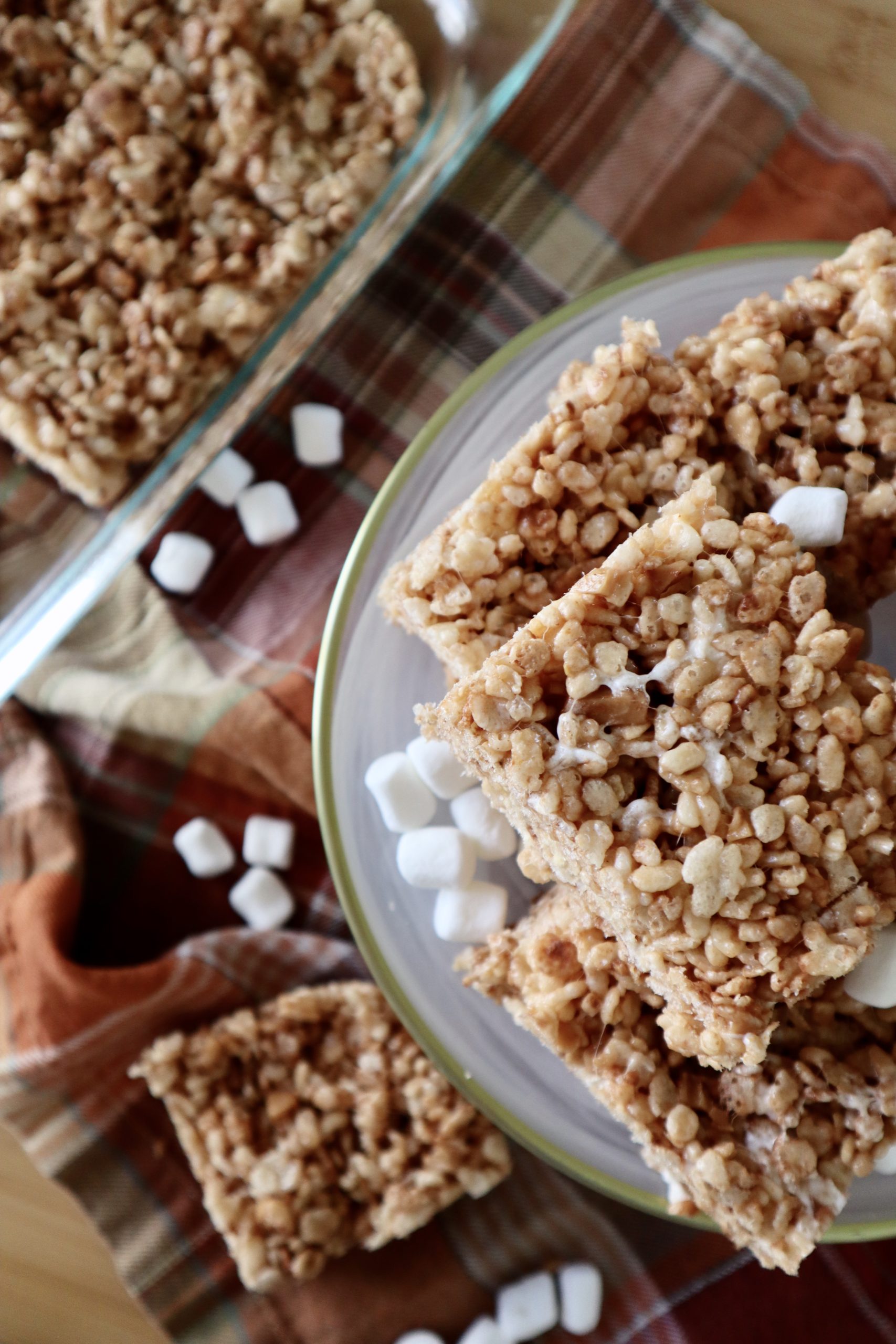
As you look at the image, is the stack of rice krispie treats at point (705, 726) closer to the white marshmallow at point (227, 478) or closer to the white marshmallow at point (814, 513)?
the white marshmallow at point (814, 513)

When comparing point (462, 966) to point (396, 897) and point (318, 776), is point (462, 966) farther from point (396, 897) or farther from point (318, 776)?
point (318, 776)

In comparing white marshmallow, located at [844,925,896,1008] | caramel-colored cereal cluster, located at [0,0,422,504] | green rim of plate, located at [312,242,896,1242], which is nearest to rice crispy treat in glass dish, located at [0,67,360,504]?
caramel-colored cereal cluster, located at [0,0,422,504]

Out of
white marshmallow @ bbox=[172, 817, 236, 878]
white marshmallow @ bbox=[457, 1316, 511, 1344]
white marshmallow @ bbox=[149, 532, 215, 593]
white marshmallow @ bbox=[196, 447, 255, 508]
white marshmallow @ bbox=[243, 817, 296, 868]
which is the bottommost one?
white marshmallow @ bbox=[457, 1316, 511, 1344]

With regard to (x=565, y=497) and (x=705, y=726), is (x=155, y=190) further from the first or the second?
(x=705, y=726)

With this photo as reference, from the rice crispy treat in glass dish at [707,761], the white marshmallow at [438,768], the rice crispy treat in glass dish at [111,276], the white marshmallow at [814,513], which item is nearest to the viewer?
the rice crispy treat in glass dish at [707,761]

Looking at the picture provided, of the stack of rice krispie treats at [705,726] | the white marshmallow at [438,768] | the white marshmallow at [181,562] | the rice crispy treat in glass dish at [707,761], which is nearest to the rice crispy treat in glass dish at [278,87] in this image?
the white marshmallow at [181,562]

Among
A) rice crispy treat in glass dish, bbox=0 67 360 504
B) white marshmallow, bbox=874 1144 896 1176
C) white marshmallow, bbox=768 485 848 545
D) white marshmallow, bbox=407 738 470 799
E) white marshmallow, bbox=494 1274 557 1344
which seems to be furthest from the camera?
white marshmallow, bbox=494 1274 557 1344

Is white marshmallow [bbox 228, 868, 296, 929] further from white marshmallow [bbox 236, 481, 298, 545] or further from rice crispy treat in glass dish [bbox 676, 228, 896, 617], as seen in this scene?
rice crispy treat in glass dish [bbox 676, 228, 896, 617]
